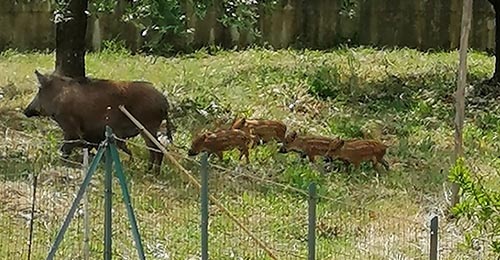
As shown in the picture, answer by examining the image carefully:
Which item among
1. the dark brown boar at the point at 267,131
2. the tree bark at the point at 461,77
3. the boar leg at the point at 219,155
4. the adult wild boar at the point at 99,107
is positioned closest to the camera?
the tree bark at the point at 461,77

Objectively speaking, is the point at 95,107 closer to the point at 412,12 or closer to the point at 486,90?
the point at 486,90

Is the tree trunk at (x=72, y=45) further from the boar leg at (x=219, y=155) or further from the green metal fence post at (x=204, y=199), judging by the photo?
the green metal fence post at (x=204, y=199)

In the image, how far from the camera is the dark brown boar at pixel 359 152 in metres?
8.88

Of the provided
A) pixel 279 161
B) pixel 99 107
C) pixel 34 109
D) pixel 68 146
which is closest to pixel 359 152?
pixel 279 161

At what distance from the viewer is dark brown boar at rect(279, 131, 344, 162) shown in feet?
29.1

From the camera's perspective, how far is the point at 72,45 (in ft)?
36.7

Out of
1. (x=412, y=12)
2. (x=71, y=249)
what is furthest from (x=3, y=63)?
(x=71, y=249)

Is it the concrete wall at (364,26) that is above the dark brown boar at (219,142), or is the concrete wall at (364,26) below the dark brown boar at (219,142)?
above

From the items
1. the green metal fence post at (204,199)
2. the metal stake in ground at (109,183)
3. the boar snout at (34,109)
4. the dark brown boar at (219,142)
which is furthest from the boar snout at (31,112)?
the green metal fence post at (204,199)

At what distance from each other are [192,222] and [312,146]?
2127 millimetres

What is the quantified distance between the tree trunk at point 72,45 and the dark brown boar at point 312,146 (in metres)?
2.98

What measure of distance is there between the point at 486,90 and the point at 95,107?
5.93 metres

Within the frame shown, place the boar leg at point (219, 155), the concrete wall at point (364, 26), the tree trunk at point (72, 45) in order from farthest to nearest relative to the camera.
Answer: the concrete wall at point (364, 26)
the tree trunk at point (72, 45)
the boar leg at point (219, 155)

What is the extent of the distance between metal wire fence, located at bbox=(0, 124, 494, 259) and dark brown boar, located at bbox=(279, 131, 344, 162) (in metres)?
0.70
